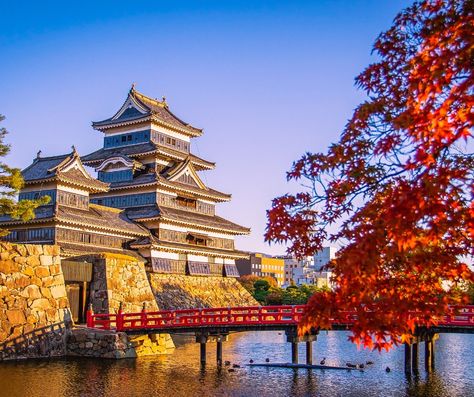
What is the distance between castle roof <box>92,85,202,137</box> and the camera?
51438mm

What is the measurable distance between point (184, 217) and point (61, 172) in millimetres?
11295

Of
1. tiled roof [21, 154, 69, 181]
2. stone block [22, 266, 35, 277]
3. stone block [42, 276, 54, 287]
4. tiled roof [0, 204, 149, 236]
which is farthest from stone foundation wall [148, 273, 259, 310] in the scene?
stone block [22, 266, 35, 277]

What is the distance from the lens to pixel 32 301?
83.7ft

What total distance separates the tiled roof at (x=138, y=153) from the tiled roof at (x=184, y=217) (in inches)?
195

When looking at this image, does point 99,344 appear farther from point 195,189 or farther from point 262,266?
point 262,266

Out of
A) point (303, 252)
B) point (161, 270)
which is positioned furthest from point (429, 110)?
point (161, 270)

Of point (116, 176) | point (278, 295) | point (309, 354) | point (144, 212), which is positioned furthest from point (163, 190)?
point (309, 354)

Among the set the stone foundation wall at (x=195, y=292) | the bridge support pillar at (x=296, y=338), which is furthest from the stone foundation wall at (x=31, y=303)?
the stone foundation wall at (x=195, y=292)

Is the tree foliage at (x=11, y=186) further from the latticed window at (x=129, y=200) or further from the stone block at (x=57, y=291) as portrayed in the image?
the latticed window at (x=129, y=200)

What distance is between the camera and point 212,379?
858 inches

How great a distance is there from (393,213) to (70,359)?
21.5 metres

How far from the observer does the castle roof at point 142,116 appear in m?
51.4

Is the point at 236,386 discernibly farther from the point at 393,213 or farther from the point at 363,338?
the point at 393,213

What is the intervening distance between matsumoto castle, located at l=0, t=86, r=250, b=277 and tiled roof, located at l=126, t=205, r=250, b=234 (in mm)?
91
